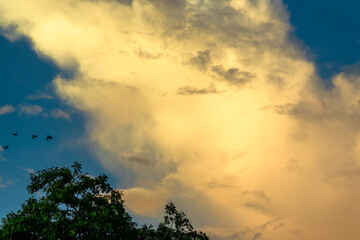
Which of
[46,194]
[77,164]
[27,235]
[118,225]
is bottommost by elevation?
[27,235]

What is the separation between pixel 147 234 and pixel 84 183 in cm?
903

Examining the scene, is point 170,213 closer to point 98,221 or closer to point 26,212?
point 98,221

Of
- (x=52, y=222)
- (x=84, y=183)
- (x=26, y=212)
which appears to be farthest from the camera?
(x=84, y=183)

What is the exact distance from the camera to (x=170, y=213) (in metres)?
34.0

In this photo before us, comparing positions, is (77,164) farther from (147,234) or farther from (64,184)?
(147,234)

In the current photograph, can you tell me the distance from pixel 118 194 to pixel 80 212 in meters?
4.30

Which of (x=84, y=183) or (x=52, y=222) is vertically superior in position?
(x=84, y=183)

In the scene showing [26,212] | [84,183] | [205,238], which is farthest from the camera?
[205,238]

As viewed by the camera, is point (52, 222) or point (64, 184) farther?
point (64, 184)

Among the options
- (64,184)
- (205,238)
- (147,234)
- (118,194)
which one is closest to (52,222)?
(64,184)

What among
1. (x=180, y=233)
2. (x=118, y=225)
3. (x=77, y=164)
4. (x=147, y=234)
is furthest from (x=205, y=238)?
(x=77, y=164)

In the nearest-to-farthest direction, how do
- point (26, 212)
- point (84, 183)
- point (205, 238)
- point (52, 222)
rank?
point (52, 222)
point (26, 212)
point (84, 183)
point (205, 238)

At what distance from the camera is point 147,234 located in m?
34.5

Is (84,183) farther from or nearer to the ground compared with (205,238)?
farther from the ground
